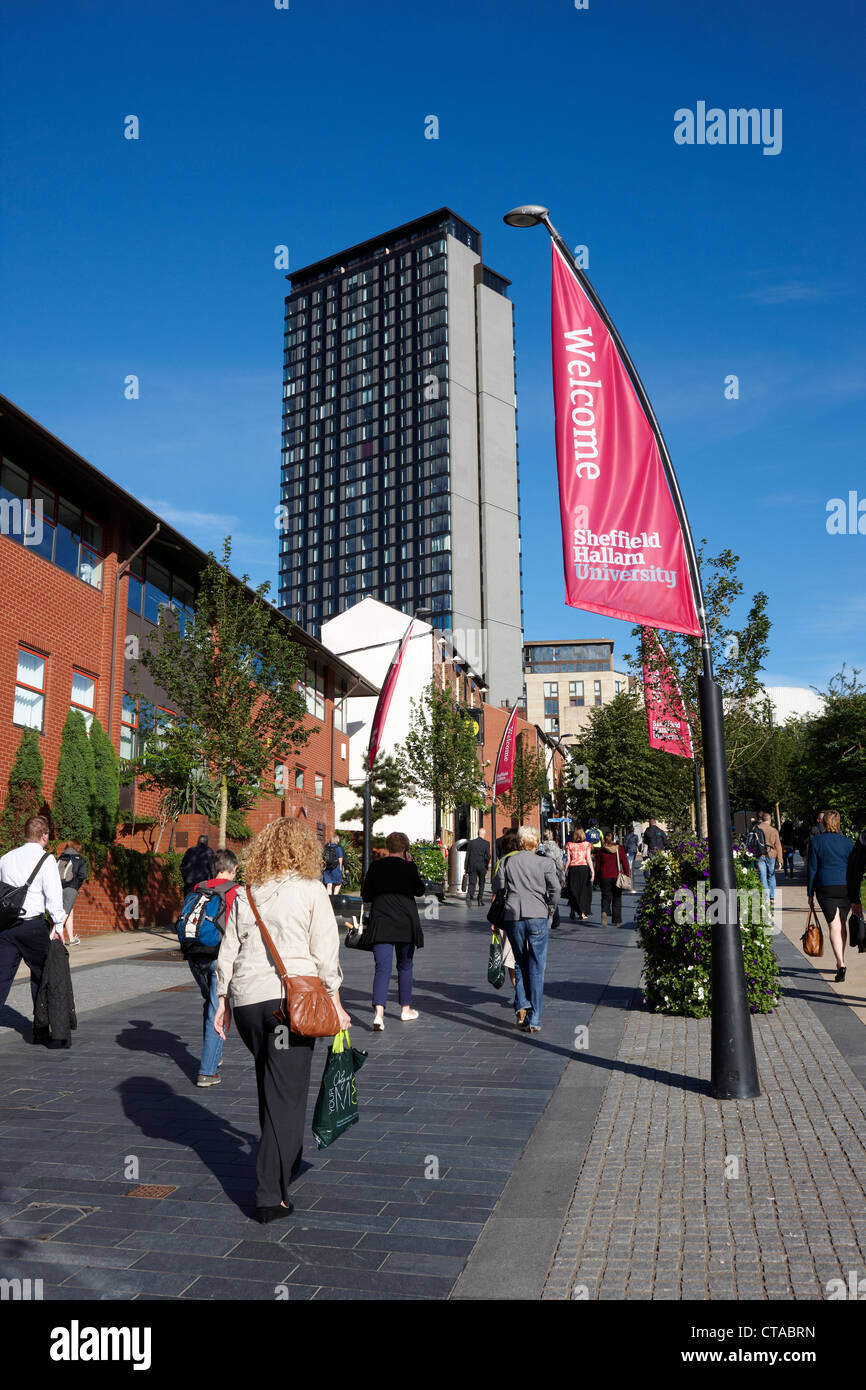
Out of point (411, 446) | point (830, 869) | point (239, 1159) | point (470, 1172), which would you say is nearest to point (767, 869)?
point (830, 869)

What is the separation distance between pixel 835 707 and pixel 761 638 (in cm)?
1346

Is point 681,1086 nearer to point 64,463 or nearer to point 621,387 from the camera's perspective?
point 621,387

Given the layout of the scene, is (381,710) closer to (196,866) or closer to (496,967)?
(196,866)

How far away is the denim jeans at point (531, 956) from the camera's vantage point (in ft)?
30.2

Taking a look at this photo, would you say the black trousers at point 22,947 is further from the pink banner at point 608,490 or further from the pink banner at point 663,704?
the pink banner at point 663,704

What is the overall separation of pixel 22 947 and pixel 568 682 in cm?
12208

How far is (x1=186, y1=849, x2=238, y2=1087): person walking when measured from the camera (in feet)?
24.3

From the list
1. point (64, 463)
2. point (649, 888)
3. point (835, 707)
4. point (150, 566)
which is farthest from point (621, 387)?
point (835, 707)

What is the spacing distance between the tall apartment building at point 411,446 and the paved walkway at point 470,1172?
10361 cm

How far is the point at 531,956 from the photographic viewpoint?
362 inches

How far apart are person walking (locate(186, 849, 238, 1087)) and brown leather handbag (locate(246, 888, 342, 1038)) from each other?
2.19 meters

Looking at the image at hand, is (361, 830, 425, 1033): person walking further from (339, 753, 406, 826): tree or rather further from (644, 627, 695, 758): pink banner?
A: (339, 753, 406, 826): tree

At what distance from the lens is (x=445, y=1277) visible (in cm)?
396

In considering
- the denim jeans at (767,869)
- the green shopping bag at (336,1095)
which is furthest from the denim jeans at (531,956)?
the denim jeans at (767,869)
